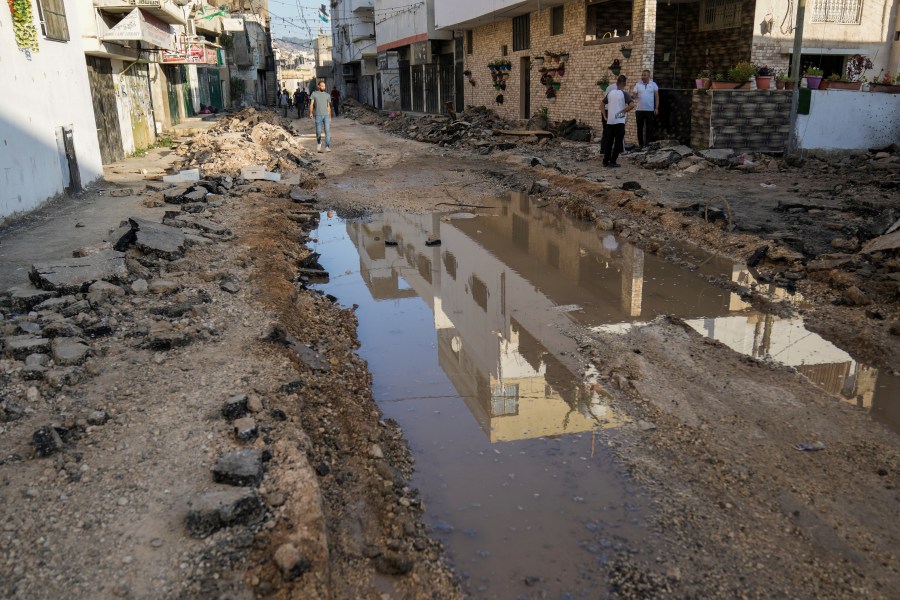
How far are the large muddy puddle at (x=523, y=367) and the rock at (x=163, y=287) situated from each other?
1.71 meters

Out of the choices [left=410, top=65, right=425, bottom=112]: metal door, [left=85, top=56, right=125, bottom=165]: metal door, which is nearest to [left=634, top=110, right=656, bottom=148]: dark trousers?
[left=85, top=56, right=125, bottom=165]: metal door

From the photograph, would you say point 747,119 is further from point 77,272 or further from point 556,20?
point 77,272

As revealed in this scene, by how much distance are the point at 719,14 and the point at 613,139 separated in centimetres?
606

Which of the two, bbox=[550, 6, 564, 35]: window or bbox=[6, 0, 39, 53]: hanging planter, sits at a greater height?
bbox=[550, 6, 564, 35]: window

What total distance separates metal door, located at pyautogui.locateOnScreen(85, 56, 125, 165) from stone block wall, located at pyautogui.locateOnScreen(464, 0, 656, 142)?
41.1 ft

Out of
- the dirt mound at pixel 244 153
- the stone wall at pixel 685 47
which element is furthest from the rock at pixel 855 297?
the stone wall at pixel 685 47

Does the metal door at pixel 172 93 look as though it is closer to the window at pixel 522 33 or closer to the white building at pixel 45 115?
the window at pixel 522 33

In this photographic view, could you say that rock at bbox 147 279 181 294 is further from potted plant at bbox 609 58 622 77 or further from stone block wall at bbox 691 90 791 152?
potted plant at bbox 609 58 622 77

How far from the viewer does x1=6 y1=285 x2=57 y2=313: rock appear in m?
5.67

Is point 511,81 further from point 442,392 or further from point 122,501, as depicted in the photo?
point 122,501

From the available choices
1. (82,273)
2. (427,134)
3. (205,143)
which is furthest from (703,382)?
(427,134)

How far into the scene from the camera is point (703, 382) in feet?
15.8

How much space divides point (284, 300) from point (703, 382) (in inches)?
145

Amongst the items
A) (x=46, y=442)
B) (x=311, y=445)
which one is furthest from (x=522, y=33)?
(x=46, y=442)
